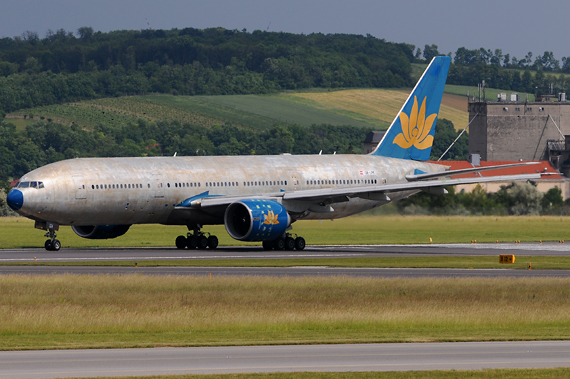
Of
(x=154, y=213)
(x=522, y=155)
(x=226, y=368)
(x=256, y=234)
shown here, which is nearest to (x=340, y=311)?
(x=226, y=368)

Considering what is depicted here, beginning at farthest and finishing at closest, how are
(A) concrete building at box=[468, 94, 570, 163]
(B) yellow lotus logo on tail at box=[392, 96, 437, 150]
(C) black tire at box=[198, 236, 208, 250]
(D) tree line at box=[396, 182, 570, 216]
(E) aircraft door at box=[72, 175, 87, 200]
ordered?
(A) concrete building at box=[468, 94, 570, 163] < (D) tree line at box=[396, 182, 570, 216] < (B) yellow lotus logo on tail at box=[392, 96, 437, 150] < (C) black tire at box=[198, 236, 208, 250] < (E) aircraft door at box=[72, 175, 87, 200]

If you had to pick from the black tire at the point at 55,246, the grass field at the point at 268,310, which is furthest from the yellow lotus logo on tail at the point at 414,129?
the grass field at the point at 268,310

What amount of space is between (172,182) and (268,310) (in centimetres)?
2595

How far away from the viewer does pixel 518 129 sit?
7052 inches

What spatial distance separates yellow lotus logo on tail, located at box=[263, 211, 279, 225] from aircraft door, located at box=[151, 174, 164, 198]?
20.1 feet

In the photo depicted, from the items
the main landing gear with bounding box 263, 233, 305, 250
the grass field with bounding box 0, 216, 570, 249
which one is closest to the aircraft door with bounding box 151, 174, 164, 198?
the main landing gear with bounding box 263, 233, 305, 250

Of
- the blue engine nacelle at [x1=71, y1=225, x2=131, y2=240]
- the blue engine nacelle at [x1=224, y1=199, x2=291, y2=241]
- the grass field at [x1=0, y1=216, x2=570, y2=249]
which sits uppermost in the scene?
the blue engine nacelle at [x1=224, y1=199, x2=291, y2=241]

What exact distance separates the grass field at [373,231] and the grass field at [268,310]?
25938mm

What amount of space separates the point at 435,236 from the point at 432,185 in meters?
17.1

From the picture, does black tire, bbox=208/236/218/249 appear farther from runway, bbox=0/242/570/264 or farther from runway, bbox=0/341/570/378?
runway, bbox=0/341/570/378

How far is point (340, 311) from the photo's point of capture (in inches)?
1106

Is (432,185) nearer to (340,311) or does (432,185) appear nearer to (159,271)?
(159,271)

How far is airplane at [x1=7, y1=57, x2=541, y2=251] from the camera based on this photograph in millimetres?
49875

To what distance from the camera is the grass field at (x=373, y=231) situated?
62.1 m
